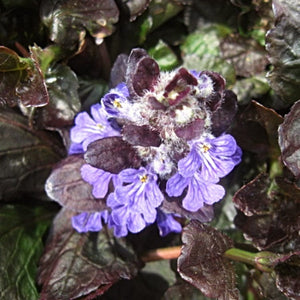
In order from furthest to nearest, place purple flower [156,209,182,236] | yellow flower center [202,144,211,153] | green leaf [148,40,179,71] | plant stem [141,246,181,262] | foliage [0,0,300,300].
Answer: green leaf [148,40,179,71]
plant stem [141,246,181,262]
purple flower [156,209,182,236]
foliage [0,0,300,300]
yellow flower center [202,144,211,153]

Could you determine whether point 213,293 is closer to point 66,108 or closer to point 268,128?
point 268,128

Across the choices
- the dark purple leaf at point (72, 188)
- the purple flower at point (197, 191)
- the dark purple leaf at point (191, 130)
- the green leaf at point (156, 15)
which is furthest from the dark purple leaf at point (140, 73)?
the green leaf at point (156, 15)

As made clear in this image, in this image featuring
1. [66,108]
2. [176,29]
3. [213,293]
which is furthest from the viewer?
[176,29]

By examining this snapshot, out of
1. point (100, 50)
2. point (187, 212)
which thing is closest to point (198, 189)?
point (187, 212)

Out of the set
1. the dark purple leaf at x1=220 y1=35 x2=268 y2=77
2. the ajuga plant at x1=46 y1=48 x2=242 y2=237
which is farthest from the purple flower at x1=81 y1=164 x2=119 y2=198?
the dark purple leaf at x1=220 y1=35 x2=268 y2=77

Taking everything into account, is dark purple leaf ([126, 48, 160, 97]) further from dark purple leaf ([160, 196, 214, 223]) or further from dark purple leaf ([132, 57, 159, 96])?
dark purple leaf ([160, 196, 214, 223])

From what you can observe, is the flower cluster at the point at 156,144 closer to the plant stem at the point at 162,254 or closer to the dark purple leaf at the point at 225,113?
the dark purple leaf at the point at 225,113

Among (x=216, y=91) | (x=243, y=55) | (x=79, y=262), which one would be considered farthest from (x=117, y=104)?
(x=243, y=55)

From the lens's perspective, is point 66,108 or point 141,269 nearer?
point 66,108
